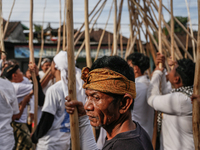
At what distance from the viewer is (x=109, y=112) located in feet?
3.06

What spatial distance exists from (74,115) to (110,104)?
0.40 meters

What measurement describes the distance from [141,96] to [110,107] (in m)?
1.37

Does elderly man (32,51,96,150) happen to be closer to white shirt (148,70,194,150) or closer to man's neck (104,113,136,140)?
white shirt (148,70,194,150)

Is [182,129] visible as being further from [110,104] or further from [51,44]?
[51,44]

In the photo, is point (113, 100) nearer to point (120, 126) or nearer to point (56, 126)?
point (120, 126)

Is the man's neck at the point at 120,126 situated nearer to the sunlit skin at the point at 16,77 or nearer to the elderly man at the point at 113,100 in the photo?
the elderly man at the point at 113,100

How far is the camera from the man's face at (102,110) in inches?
36.7

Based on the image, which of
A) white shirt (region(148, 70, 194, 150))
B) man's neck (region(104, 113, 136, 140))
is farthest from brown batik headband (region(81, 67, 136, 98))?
white shirt (region(148, 70, 194, 150))

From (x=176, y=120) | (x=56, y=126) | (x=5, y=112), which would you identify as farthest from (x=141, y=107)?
(x=5, y=112)

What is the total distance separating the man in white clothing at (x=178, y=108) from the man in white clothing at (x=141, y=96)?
216mm

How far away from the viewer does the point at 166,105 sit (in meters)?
1.83

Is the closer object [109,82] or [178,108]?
[109,82]

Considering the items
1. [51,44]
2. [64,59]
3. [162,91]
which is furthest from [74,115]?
[51,44]

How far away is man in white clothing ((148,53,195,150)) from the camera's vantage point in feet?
5.82
